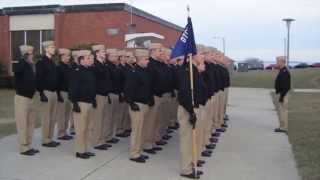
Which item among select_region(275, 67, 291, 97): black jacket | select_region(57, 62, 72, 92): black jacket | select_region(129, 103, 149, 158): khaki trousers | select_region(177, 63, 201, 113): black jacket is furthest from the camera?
select_region(275, 67, 291, 97): black jacket

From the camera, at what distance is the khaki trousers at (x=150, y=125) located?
11.0 metres

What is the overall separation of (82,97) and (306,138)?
18.0 feet

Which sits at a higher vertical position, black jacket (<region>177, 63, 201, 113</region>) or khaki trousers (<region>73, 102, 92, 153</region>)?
black jacket (<region>177, 63, 201, 113</region>)

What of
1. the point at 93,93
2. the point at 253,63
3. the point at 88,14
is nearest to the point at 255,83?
the point at 88,14

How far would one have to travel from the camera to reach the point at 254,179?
9.18 m

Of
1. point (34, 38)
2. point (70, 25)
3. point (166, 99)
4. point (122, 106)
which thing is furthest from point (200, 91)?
point (34, 38)

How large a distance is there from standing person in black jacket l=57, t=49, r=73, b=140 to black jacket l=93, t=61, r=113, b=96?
54 cm

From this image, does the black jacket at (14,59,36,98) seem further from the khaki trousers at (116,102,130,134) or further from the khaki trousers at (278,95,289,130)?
the khaki trousers at (278,95,289,130)

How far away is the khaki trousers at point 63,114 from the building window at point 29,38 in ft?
68.7

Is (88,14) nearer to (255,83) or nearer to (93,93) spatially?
(255,83)

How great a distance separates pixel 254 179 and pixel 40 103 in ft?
15.7

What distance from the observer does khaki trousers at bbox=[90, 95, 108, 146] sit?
11.3 metres

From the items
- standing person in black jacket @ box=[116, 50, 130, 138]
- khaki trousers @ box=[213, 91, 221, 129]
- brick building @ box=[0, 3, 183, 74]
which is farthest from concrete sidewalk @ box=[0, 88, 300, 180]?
brick building @ box=[0, 3, 183, 74]

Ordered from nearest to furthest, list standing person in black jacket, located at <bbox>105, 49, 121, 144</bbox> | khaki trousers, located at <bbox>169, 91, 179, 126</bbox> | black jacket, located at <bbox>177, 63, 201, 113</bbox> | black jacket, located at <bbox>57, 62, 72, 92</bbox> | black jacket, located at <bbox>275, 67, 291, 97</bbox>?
black jacket, located at <bbox>177, 63, 201, 113</bbox>
black jacket, located at <bbox>57, 62, 72, 92</bbox>
standing person in black jacket, located at <bbox>105, 49, 121, 144</bbox>
khaki trousers, located at <bbox>169, 91, 179, 126</bbox>
black jacket, located at <bbox>275, 67, 291, 97</bbox>
